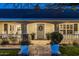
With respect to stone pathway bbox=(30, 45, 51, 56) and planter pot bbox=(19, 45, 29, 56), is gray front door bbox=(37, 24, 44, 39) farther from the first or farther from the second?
planter pot bbox=(19, 45, 29, 56)

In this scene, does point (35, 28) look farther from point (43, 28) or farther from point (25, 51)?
point (25, 51)

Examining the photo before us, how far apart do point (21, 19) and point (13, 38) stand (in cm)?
37

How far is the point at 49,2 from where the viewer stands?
30625 mm

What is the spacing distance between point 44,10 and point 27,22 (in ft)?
1.21

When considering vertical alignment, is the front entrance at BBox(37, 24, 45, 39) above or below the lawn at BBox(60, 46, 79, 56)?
above

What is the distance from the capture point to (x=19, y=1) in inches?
1205

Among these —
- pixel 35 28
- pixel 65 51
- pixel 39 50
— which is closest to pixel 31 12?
pixel 35 28

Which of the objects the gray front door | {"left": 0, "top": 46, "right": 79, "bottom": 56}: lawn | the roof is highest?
the roof

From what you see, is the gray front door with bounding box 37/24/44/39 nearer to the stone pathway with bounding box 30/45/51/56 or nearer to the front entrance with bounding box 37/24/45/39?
the front entrance with bounding box 37/24/45/39

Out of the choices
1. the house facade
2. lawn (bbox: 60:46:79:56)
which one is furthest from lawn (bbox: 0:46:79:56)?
the house facade

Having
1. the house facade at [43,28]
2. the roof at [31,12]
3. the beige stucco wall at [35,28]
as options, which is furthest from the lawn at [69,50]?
the roof at [31,12]

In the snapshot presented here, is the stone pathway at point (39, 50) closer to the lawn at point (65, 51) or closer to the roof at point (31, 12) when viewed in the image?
the lawn at point (65, 51)

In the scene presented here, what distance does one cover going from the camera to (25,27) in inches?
1208

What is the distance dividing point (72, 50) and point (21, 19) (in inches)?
41.6
